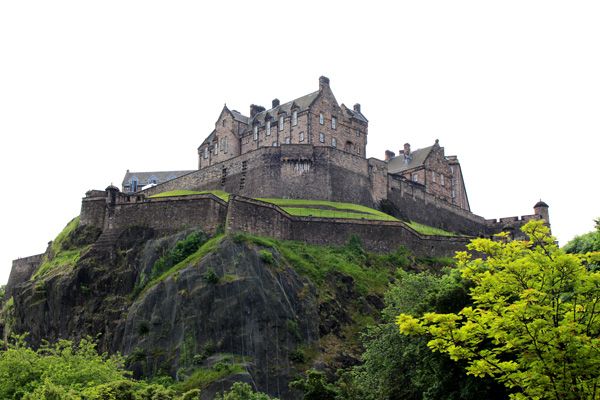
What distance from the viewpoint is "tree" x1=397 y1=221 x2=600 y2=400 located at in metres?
15.4

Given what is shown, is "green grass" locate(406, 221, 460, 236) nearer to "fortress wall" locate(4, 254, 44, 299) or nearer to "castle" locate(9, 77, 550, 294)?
"castle" locate(9, 77, 550, 294)

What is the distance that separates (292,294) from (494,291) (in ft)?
121

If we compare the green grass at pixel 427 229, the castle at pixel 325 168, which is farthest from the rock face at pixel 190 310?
the green grass at pixel 427 229

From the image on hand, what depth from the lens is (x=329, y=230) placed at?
6344 centimetres

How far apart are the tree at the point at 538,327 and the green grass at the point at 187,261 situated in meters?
38.5

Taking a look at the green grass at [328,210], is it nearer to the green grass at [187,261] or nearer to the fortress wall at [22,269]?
the green grass at [187,261]

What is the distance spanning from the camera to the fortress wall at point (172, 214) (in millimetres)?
59875

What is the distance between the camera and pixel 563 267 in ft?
53.6

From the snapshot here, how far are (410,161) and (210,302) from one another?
157ft

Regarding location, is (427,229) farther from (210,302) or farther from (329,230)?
(210,302)

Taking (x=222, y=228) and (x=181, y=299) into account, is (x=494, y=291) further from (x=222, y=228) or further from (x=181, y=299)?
(x=222, y=228)

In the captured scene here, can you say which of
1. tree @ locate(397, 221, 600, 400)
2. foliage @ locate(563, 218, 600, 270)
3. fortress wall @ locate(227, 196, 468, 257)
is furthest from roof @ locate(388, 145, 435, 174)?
tree @ locate(397, 221, 600, 400)

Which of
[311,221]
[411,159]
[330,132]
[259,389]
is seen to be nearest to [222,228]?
[311,221]

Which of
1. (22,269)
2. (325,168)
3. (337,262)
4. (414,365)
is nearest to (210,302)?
(337,262)
